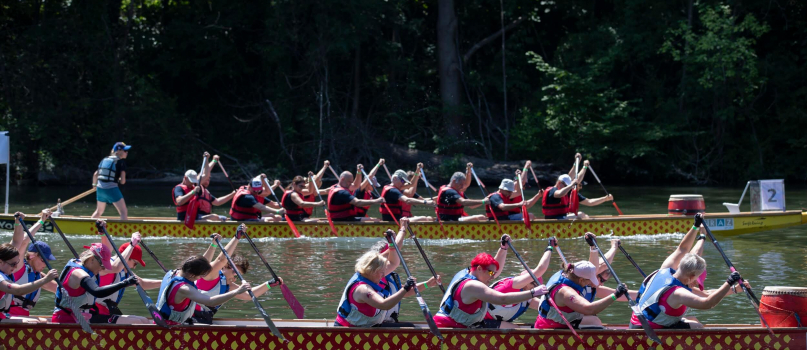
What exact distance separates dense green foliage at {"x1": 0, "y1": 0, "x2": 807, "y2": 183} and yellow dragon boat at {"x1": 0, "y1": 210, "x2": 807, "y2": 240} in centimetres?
1268

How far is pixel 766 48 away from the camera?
2795 centimetres

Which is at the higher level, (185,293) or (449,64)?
(449,64)

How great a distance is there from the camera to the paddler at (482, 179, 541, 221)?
13781 mm

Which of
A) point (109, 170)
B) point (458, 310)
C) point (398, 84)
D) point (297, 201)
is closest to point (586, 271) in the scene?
point (458, 310)

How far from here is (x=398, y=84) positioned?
3078 cm

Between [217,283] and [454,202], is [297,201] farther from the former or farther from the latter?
[217,283]

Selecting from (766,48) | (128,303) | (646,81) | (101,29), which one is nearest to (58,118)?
(101,29)

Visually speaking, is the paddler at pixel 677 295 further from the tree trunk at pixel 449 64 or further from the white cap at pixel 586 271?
the tree trunk at pixel 449 64

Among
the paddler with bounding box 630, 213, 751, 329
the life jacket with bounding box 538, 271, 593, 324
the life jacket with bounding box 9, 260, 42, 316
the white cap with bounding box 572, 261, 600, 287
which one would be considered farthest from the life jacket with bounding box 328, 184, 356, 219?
the white cap with bounding box 572, 261, 600, 287

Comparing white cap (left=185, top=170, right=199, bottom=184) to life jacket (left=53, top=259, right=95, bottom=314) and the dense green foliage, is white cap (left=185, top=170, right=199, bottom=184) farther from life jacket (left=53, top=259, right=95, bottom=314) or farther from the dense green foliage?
the dense green foliage

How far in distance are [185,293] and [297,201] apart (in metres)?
7.54

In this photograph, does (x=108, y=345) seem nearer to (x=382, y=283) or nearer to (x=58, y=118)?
(x=382, y=283)

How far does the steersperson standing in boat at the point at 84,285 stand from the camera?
6727 mm

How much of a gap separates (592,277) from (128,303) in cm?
557
